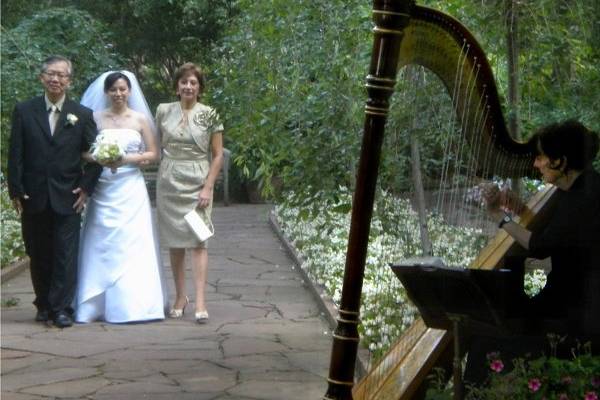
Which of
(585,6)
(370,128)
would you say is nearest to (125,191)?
(585,6)

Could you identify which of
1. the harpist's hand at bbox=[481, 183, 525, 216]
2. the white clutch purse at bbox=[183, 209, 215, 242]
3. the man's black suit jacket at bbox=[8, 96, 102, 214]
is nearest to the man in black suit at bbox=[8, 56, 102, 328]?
the man's black suit jacket at bbox=[8, 96, 102, 214]

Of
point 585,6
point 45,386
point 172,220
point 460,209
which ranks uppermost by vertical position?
point 585,6

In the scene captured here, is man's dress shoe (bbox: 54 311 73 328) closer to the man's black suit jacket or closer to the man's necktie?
the man's black suit jacket

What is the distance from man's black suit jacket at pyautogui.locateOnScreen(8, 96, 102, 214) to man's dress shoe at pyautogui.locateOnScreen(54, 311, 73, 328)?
2.44ft

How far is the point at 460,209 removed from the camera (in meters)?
5.83

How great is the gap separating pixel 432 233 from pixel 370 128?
3.83 meters

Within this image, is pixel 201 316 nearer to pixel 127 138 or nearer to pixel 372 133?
pixel 127 138

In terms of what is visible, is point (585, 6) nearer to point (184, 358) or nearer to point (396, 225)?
point (396, 225)

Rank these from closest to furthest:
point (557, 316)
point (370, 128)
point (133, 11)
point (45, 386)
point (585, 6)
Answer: point (370, 128) → point (557, 316) → point (585, 6) → point (45, 386) → point (133, 11)

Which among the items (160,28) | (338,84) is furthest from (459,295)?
(160,28)

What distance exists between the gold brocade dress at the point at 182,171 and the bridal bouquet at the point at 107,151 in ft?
1.46

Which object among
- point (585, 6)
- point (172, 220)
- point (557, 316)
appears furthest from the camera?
point (172, 220)

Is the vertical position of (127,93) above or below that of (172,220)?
above

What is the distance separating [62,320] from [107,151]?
1256mm
